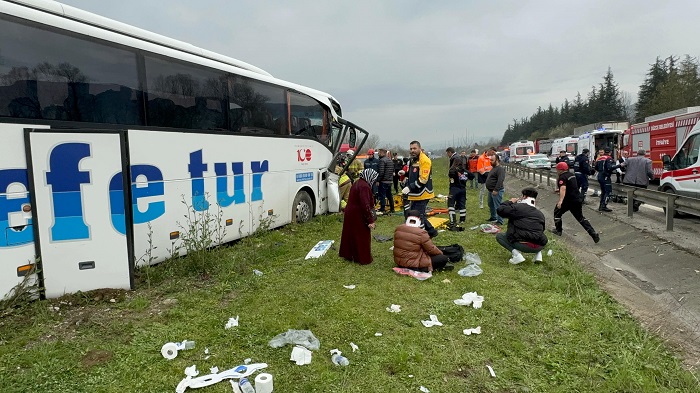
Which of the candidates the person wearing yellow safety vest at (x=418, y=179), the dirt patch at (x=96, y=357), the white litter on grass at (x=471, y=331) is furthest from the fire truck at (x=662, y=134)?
the dirt patch at (x=96, y=357)

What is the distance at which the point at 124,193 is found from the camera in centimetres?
537

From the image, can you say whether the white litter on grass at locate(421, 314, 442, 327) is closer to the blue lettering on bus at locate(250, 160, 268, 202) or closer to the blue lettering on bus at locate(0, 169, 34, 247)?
the blue lettering on bus at locate(0, 169, 34, 247)

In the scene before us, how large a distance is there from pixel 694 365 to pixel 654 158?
64.4 ft

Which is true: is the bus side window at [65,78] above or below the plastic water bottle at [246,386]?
above

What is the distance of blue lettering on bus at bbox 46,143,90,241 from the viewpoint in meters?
4.86

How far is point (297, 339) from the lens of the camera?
13.4 feet

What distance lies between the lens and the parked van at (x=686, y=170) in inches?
402

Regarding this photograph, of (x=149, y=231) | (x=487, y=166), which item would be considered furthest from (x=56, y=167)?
(x=487, y=166)

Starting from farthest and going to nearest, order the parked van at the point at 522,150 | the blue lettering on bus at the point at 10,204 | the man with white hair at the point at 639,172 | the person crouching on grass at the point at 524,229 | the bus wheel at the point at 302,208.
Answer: the parked van at the point at 522,150 < the man with white hair at the point at 639,172 < the bus wheel at the point at 302,208 < the person crouching on grass at the point at 524,229 < the blue lettering on bus at the point at 10,204

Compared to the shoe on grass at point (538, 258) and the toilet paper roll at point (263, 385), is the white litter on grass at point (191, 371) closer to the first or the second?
the toilet paper roll at point (263, 385)

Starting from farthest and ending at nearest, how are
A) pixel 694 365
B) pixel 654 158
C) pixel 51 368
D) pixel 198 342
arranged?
pixel 654 158, pixel 198 342, pixel 694 365, pixel 51 368

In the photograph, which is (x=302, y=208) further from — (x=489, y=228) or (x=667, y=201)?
(x=667, y=201)

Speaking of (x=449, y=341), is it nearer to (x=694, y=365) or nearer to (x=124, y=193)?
(x=694, y=365)

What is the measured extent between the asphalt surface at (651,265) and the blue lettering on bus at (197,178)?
6.49 m
